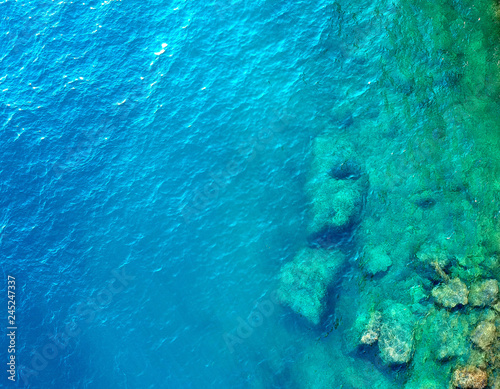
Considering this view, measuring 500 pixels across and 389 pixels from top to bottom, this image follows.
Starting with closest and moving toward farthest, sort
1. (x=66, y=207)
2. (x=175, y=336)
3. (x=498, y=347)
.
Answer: (x=498, y=347) < (x=175, y=336) < (x=66, y=207)

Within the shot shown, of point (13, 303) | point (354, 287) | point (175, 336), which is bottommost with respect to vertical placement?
point (354, 287)

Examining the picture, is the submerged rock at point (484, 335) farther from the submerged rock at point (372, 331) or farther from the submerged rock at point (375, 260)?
the submerged rock at point (375, 260)

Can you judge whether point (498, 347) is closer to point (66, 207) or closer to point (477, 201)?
point (477, 201)

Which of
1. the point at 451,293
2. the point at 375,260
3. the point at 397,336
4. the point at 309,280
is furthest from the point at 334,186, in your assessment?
the point at 397,336

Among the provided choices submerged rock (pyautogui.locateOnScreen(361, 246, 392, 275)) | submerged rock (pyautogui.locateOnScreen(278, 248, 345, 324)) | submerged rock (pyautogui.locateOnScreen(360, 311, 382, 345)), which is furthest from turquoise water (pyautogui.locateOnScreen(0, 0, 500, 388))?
submerged rock (pyautogui.locateOnScreen(360, 311, 382, 345))

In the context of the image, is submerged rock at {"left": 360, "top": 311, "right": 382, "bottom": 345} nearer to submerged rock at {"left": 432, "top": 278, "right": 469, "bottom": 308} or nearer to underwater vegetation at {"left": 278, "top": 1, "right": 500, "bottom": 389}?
underwater vegetation at {"left": 278, "top": 1, "right": 500, "bottom": 389}

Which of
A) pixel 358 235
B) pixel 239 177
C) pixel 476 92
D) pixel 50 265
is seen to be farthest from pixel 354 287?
pixel 50 265
